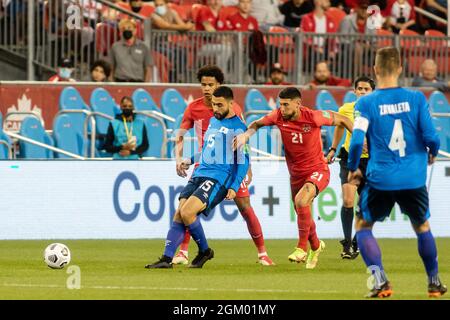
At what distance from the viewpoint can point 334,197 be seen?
21156mm

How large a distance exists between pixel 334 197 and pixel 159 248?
3.44 metres

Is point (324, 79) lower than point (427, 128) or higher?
higher

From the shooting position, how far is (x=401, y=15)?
28.8 m

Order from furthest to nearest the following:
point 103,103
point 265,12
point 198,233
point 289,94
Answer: point 265,12
point 103,103
point 289,94
point 198,233

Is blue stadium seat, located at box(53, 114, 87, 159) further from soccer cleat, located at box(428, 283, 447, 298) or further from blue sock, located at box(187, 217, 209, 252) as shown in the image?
soccer cleat, located at box(428, 283, 447, 298)

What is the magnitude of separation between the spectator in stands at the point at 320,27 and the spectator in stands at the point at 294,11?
0.28 meters

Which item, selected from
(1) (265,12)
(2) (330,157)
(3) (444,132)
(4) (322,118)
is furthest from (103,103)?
(4) (322,118)

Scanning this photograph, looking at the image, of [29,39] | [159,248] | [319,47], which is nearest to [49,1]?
[29,39]

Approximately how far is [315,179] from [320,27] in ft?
36.9

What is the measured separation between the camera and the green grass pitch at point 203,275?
1240 centimetres

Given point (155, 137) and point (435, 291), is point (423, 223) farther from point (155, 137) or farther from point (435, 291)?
point (155, 137)

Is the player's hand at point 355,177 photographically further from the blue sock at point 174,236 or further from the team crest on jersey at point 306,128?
the team crest on jersey at point 306,128

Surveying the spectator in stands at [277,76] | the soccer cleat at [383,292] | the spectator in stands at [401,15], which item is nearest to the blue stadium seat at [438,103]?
the spectator in stands at [277,76]

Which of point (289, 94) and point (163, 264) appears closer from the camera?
point (163, 264)
